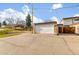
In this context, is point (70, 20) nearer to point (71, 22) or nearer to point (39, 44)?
point (71, 22)

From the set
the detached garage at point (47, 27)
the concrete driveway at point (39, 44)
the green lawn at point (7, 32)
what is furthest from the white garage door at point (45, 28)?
the green lawn at point (7, 32)

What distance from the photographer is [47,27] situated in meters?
6.11

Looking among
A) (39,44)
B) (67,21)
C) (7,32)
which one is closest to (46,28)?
(39,44)

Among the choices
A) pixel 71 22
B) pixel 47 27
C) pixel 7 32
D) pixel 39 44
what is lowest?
pixel 39 44

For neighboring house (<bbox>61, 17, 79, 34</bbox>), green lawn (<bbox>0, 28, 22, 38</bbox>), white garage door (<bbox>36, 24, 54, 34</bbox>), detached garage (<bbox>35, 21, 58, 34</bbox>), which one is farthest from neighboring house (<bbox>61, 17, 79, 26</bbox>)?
green lawn (<bbox>0, 28, 22, 38</bbox>)

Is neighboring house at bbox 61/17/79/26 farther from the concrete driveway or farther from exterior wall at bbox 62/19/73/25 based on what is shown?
the concrete driveway

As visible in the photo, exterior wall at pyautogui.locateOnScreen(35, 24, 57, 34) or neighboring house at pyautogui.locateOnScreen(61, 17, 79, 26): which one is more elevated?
neighboring house at pyautogui.locateOnScreen(61, 17, 79, 26)

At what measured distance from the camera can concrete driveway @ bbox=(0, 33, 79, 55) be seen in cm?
579

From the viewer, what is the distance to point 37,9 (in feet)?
19.8

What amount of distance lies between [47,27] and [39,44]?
536 millimetres

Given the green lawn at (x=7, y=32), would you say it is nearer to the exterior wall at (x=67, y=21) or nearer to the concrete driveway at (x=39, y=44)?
the concrete driveway at (x=39, y=44)

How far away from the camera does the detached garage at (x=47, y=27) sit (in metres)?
6.03
